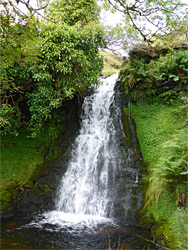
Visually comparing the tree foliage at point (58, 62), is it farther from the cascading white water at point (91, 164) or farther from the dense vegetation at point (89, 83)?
the cascading white water at point (91, 164)

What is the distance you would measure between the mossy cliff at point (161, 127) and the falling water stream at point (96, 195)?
0.62 m

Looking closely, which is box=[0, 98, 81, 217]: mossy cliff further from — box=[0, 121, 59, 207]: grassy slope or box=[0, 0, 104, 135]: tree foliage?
box=[0, 0, 104, 135]: tree foliage

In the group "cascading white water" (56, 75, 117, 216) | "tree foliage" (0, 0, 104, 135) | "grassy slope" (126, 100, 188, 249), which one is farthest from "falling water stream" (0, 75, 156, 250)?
"tree foliage" (0, 0, 104, 135)

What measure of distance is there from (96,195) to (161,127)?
12.1ft

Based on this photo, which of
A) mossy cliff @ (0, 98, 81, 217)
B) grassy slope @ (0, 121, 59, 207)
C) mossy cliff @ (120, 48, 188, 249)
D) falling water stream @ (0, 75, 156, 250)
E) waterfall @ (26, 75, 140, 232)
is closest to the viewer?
mossy cliff @ (120, 48, 188, 249)

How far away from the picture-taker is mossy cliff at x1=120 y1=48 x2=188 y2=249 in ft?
18.0

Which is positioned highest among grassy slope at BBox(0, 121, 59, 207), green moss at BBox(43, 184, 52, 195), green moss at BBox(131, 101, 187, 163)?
green moss at BBox(131, 101, 187, 163)

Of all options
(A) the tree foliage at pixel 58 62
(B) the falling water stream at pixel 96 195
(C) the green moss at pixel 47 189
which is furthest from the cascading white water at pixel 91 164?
(A) the tree foliage at pixel 58 62

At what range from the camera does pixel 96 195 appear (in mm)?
7547

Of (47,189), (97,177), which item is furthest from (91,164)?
(47,189)

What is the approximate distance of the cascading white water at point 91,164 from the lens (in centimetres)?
744

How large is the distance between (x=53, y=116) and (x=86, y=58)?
3609 mm

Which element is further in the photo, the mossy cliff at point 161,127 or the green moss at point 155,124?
the green moss at point 155,124

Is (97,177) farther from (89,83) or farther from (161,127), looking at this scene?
(89,83)
